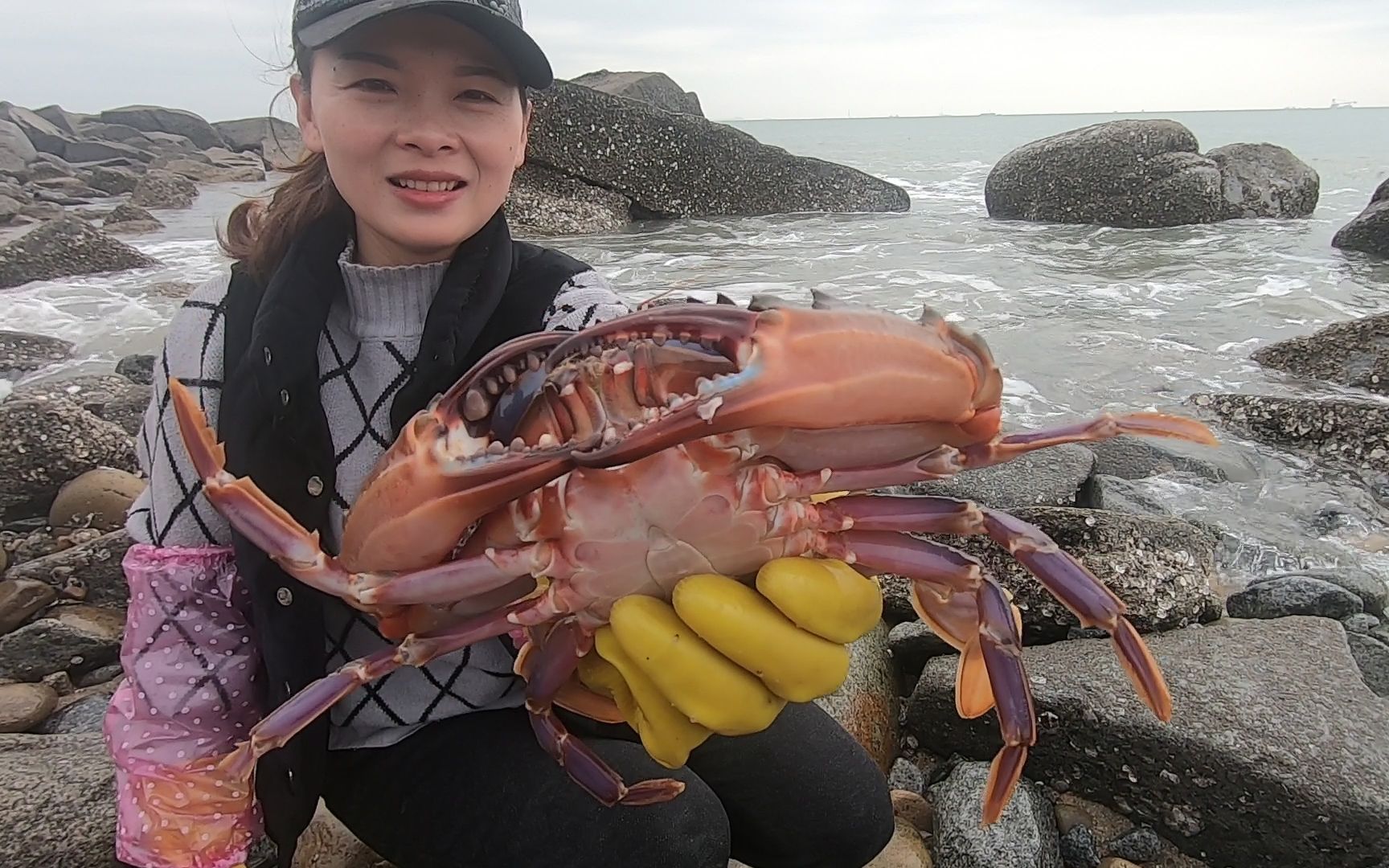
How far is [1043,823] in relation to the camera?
9.41 feet

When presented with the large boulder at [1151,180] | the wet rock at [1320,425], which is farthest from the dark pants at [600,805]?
the large boulder at [1151,180]

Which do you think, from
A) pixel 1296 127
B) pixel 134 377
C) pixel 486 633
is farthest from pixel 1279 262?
pixel 1296 127

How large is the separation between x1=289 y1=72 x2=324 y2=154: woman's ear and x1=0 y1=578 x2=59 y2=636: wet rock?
2.94 m

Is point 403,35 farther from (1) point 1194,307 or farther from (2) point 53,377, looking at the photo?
(1) point 1194,307

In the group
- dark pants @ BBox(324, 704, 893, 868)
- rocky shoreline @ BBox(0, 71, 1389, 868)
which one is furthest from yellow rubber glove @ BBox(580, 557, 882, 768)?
rocky shoreline @ BBox(0, 71, 1389, 868)

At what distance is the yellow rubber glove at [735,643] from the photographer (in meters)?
1.71

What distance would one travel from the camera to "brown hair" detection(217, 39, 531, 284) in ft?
7.19

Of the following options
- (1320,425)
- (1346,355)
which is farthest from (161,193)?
(1320,425)

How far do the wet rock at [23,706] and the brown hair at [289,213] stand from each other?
2.13 metres

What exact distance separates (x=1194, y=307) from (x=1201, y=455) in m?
5.33

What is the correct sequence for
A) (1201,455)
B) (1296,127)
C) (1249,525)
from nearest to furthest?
1. (1249,525)
2. (1201,455)
3. (1296,127)

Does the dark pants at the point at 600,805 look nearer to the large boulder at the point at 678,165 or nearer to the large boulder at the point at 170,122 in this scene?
the large boulder at the point at 678,165

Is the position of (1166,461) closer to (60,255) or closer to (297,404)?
(297,404)

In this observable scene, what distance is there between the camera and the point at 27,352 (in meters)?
8.82
